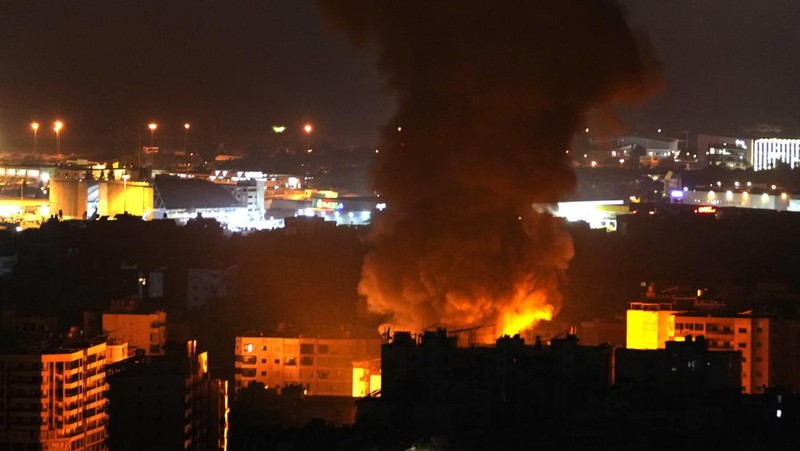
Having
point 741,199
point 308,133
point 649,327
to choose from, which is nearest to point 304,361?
point 649,327

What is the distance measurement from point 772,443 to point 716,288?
11.1 m

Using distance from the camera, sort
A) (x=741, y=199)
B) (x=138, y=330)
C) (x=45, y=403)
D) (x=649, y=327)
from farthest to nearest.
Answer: (x=741, y=199) → (x=138, y=330) → (x=649, y=327) → (x=45, y=403)

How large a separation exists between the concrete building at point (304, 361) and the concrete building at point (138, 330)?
145 centimetres

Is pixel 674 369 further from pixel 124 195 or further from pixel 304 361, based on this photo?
pixel 124 195

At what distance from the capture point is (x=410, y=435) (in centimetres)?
1958

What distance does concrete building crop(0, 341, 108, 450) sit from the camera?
24.3 meters

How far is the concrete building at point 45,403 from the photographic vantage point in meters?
24.3

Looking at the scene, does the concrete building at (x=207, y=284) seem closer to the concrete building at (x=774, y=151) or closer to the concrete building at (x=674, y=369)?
the concrete building at (x=674, y=369)

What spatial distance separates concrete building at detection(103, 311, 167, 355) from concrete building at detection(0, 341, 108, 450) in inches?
119

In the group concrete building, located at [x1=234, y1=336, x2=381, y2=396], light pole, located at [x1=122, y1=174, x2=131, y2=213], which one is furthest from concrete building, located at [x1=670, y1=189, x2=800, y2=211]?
concrete building, located at [x1=234, y1=336, x2=381, y2=396]

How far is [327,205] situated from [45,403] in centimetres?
2049

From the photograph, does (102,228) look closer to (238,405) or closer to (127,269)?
(127,269)

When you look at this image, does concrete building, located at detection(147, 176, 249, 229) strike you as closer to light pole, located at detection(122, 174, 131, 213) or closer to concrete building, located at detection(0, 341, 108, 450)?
light pole, located at detection(122, 174, 131, 213)

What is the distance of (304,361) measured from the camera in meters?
26.4
